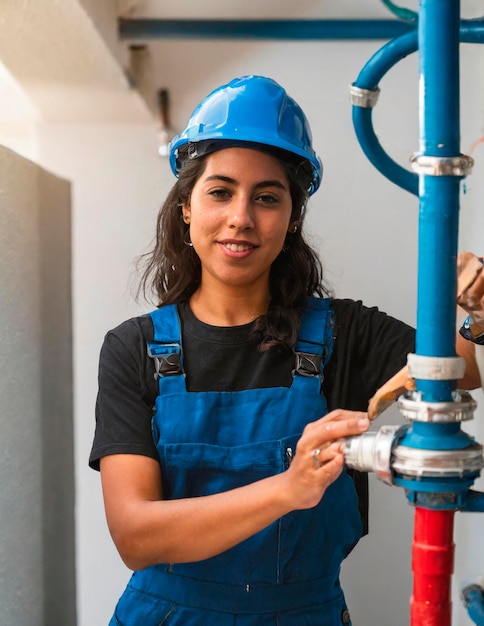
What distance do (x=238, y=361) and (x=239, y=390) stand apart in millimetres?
53

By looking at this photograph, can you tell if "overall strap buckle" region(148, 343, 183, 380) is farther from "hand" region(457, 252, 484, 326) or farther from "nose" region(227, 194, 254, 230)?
"hand" region(457, 252, 484, 326)

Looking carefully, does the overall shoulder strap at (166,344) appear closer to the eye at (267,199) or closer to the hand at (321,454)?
the eye at (267,199)

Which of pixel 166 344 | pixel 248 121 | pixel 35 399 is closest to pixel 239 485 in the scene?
pixel 166 344

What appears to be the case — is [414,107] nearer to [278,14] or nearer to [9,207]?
[278,14]

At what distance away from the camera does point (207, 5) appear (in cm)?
182

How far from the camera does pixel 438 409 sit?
2.31ft

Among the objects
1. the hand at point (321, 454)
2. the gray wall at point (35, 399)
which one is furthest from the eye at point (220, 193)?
the hand at point (321, 454)

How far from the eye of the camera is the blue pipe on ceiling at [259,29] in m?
1.79

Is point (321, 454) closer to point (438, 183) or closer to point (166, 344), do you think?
point (438, 183)

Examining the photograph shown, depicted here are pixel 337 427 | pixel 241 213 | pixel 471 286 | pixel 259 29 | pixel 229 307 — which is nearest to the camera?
pixel 337 427

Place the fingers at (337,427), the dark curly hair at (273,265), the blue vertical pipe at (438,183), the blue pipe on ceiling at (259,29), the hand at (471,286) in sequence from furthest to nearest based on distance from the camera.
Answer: the blue pipe on ceiling at (259,29) → the dark curly hair at (273,265) → the hand at (471,286) → the fingers at (337,427) → the blue vertical pipe at (438,183)

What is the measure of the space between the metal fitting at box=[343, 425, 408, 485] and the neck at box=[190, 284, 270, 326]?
1.83 ft

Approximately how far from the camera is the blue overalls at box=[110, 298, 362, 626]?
46.1 inches

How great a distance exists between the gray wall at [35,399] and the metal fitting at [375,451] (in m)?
0.75
